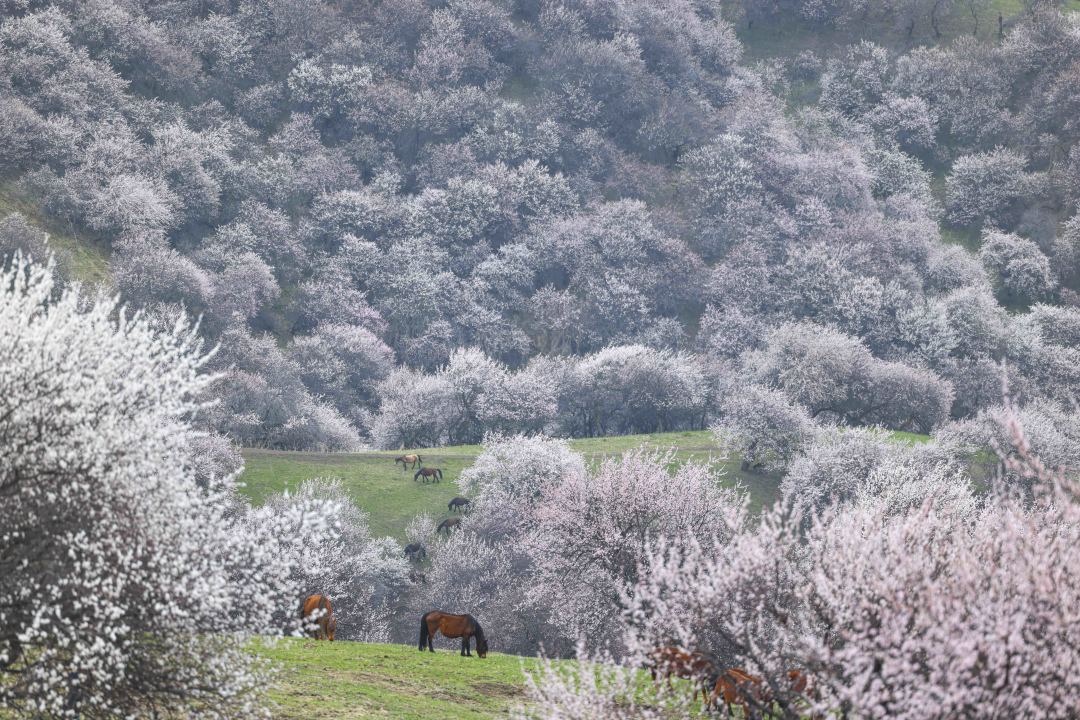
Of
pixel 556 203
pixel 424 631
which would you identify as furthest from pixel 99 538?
pixel 556 203

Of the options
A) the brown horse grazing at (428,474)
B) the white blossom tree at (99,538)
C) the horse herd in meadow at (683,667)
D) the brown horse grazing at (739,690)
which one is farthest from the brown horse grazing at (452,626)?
the brown horse grazing at (428,474)

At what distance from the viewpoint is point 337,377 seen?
12612cm

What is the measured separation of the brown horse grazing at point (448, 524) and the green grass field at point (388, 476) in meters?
2.03

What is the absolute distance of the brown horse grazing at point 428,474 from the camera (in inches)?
3426

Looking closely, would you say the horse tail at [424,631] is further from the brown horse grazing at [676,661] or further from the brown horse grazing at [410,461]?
the brown horse grazing at [410,461]

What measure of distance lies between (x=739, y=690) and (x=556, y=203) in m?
139

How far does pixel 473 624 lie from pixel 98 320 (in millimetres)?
17731

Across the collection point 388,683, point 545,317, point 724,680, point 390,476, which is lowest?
point 390,476

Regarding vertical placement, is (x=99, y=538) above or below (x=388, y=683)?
above

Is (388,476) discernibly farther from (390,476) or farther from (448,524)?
(448,524)

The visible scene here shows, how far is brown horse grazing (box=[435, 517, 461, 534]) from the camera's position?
8050cm

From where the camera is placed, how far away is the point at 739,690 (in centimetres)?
1902

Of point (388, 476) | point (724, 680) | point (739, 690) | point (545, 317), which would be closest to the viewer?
point (739, 690)

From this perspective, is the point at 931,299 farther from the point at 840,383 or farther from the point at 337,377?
A: the point at 337,377
